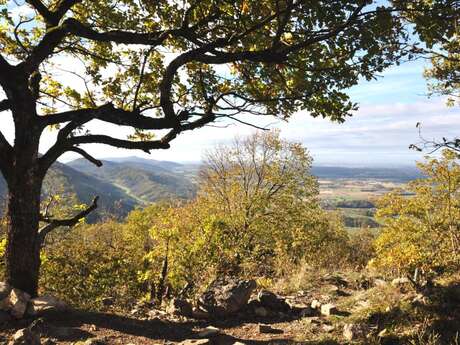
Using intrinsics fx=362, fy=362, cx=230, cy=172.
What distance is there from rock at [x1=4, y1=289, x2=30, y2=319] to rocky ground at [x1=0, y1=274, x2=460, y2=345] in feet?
0.56

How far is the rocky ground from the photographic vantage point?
22.5 ft

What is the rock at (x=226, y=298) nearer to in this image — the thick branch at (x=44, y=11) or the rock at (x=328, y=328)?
the rock at (x=328, y=328)

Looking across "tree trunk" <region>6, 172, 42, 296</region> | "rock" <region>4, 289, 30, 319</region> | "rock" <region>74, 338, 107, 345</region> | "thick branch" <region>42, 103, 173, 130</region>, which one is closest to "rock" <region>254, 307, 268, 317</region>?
"rock" <region>74, 338, 107, 345</region>

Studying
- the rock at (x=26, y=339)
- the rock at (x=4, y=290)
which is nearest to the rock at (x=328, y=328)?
the rock at (x=26, y=339)

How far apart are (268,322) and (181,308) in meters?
2.23

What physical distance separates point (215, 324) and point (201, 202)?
26223 mm

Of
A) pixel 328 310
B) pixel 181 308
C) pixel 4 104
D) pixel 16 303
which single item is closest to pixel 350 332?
pixel 328 310

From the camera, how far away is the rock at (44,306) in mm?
8023

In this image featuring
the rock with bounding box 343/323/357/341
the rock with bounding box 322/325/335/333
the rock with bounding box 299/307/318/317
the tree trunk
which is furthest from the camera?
the rock with bounding box 299/307/318/317

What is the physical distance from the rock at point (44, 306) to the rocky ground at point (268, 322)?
0.13m

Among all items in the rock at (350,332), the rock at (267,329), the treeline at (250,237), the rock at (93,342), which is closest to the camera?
the rock at (93,342)

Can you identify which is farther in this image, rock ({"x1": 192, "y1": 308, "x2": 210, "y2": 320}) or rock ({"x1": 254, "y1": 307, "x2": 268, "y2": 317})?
rock ({"x1": 254, "y1": 307, "x2": 268, "y2": 317})

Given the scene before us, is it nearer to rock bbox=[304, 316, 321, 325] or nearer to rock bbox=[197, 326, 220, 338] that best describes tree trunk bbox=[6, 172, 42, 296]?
rock bbox=[197, 326, 220, 338]

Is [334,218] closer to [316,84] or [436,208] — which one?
[436,208]
